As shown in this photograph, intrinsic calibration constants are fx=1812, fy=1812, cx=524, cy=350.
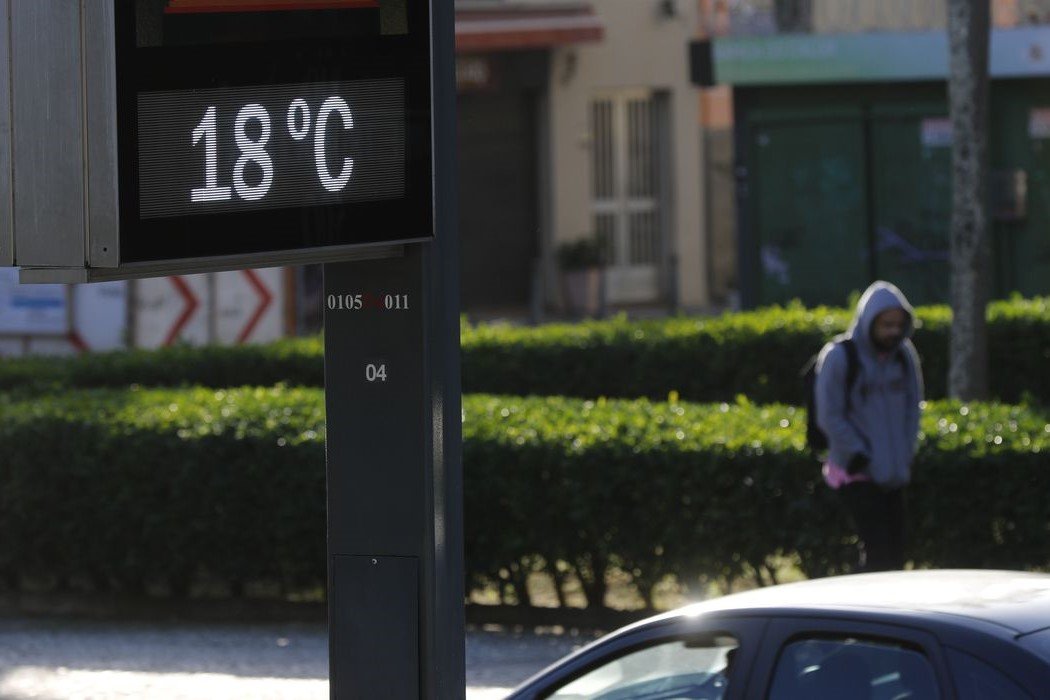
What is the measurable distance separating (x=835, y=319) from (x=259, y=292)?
928cm

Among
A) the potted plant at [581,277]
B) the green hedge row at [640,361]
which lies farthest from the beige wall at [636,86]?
the green hedge row at [640,361]

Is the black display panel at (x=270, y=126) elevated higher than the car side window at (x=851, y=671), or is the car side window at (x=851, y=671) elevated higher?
the black display panel at (x=270, y=126)

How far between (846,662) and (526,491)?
5429 mm

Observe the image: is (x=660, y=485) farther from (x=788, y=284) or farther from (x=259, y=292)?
(x=259, y=292)

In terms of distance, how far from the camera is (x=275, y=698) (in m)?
8.29

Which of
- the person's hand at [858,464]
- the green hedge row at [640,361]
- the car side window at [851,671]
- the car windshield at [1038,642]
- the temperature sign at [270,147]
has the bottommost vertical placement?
the car side window at [851,671]

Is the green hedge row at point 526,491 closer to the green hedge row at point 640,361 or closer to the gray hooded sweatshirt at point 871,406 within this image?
the gray hooded sweatshirt at point 871,406

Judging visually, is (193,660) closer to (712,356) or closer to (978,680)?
(712,356)

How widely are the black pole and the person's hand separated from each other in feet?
9.90

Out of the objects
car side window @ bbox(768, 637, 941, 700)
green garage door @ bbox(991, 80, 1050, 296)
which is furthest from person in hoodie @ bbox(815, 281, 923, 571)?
green garage door @ bbox(991, 80, 1050, 296)

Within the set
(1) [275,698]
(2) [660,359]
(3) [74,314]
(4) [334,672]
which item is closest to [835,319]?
(2) [660,359]

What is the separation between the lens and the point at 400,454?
17.4 ft

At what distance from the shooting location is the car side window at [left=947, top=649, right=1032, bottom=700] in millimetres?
3850

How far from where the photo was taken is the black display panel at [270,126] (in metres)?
4.53
